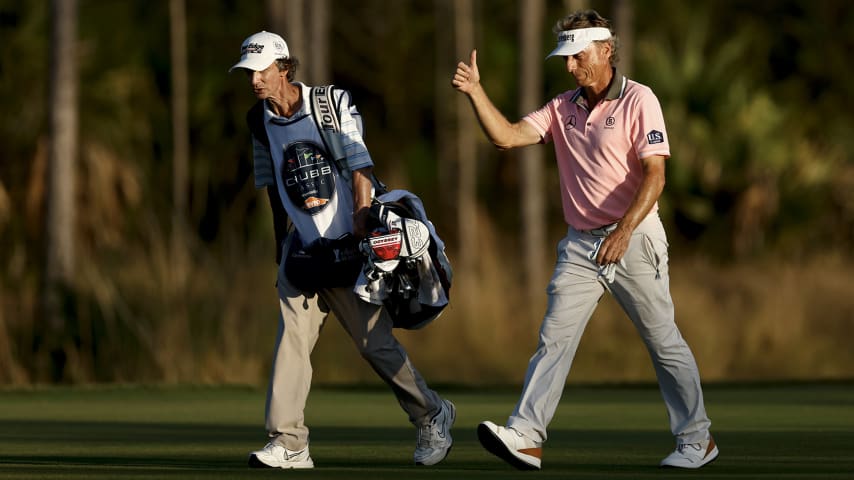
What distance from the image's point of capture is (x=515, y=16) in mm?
41844

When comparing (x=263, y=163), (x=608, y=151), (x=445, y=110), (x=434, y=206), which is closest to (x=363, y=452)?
(x=263, y=163)

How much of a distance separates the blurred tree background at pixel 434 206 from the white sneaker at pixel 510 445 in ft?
30.2

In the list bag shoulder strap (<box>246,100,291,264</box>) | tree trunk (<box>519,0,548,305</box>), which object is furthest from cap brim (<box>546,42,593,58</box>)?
tree trunk (<box>519,0,548,305</box>)

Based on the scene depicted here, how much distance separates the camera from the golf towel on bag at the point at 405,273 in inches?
352

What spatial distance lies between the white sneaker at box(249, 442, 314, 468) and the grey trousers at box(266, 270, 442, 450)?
0.03 metres

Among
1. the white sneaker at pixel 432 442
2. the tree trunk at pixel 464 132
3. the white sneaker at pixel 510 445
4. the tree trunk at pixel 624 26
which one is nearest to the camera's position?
the white sneaker at pixel 510 445

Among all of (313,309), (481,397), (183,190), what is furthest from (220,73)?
(313,309)

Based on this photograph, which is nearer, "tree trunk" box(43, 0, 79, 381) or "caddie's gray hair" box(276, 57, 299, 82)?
"caddie's gray hair" box(276, 57, 299, 82)

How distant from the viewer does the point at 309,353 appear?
921cm

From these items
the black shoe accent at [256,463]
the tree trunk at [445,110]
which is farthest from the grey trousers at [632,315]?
the tree trunk at [445,110]

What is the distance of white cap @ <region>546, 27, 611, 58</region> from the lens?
8875mm

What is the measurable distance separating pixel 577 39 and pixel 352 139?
1.13 meters

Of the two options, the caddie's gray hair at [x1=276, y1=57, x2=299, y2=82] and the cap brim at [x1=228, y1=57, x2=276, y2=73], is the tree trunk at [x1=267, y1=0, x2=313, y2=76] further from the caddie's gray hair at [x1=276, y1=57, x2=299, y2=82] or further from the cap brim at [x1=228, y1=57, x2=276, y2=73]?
the cap brim at [x1=228, y1=57, x2=276, y2=73]

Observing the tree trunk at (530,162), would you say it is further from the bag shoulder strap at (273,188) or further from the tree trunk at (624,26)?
the bag shoulder strap at (273,188)
